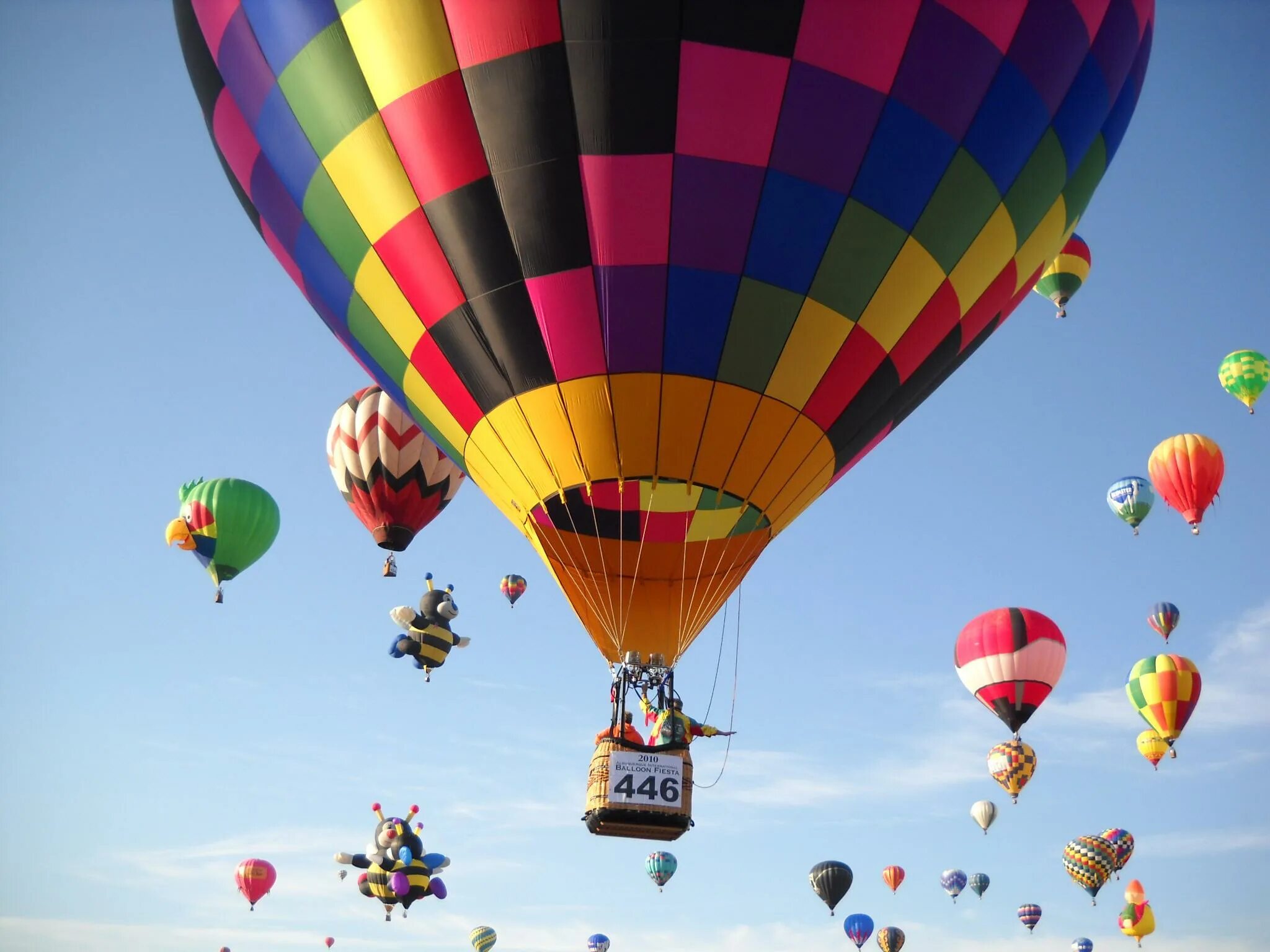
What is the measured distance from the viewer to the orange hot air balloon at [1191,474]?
68.1ft

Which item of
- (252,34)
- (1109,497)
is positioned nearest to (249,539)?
(252,34)

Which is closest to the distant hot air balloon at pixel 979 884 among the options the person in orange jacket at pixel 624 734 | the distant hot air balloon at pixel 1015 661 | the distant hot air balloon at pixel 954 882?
the distant hot air balloon at pixel 954 882

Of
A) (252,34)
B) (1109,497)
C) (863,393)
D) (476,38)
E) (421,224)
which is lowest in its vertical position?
(863,393)

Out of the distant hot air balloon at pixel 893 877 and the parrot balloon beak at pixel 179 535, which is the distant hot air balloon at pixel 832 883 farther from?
the parrot balloon beak at pixel 179 535

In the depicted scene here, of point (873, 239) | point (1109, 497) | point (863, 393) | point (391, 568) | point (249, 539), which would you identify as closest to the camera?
point (873, 239)

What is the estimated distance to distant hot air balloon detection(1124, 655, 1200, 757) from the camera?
21609mm

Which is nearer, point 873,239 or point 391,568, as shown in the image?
point 873,239

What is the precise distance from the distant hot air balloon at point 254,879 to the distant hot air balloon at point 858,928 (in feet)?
32.6

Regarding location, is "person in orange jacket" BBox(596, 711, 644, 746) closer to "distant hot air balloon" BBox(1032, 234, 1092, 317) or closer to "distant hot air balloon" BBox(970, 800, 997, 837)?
"distant hot air balloon" BBox(1032, 234, 1092, 317)

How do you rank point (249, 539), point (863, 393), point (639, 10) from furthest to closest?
point (249, 539) < point (863, 393) < point (639, 10)

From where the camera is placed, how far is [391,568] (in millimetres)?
15656

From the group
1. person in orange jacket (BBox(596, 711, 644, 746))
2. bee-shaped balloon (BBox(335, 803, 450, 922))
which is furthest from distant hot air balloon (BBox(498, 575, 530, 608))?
person in orange jacket (BBox(596, 711, 644, 746))

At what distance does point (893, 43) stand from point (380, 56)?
9.22ft

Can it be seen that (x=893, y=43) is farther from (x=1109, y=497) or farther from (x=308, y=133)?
(x=1109, y=497)
